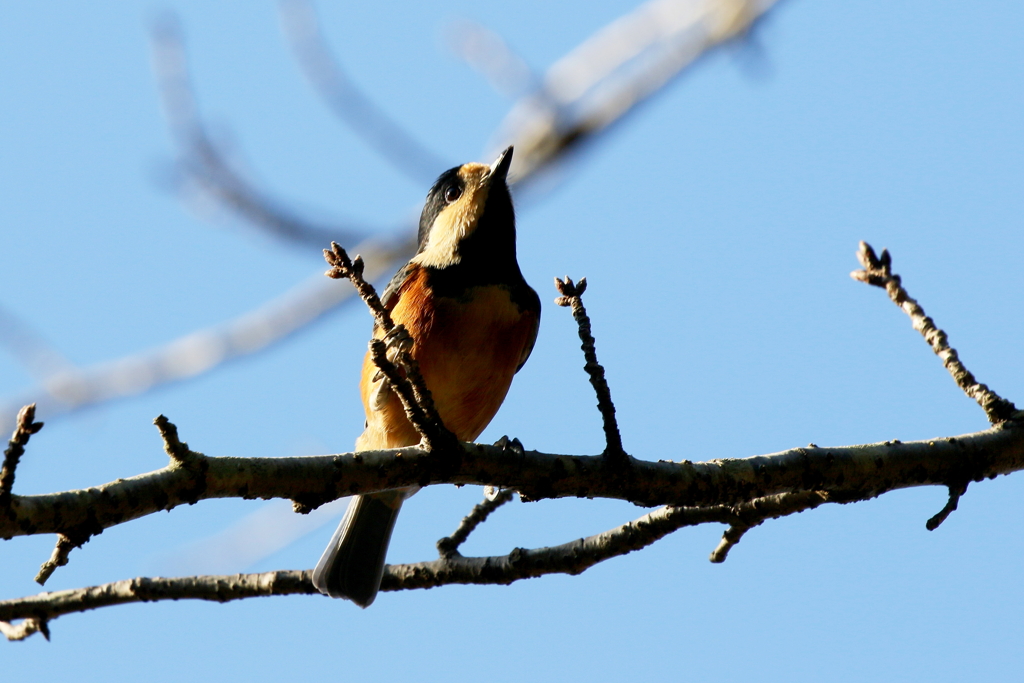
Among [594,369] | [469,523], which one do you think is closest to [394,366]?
[594,369]

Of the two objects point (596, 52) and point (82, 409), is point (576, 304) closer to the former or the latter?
point (596, 52)

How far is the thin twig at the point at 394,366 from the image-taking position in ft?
9.83

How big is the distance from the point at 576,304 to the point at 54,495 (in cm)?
178

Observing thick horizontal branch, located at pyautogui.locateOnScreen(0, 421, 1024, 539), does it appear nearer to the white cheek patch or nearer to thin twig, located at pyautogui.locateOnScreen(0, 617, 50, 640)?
thin twig, located at pyautogui.locateOnScreen(0, 617, 50, 640)

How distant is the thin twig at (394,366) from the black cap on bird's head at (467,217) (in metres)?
2.37

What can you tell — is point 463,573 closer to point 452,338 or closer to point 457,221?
point 452,338

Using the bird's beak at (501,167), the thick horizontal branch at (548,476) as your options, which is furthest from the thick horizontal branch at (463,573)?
the bird's beak at (501,167)

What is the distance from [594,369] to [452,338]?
66.9 inches

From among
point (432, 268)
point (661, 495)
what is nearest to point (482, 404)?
point (432, 268)

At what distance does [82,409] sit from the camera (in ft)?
16.5

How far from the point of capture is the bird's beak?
211 inches

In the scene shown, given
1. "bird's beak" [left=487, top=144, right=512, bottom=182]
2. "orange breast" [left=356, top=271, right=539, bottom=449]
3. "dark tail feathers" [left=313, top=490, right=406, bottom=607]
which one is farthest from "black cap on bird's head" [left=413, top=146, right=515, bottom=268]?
"dark tail feathers" [left=313, top=490, right=406, bottom=607]

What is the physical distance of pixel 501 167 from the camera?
5.64m

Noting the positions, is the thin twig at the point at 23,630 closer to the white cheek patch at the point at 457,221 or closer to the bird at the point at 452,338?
the bird at the point at 452,338
